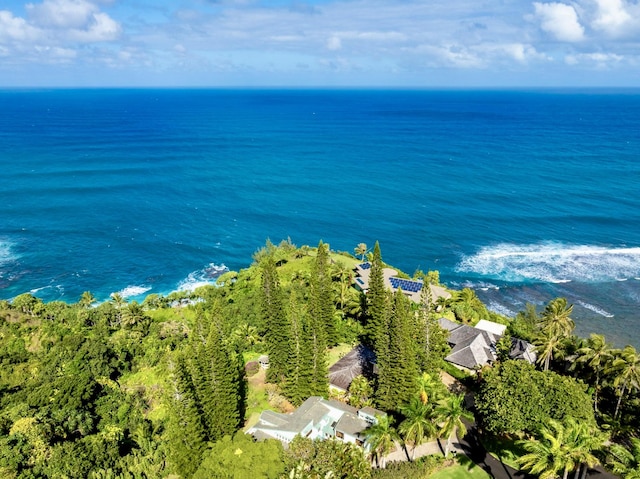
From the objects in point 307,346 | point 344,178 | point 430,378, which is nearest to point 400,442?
point 430,378

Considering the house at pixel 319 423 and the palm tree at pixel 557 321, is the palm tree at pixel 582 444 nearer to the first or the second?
the house at pixel 319 423

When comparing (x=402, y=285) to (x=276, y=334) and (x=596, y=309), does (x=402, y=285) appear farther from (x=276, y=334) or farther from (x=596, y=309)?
(x=596, y=309)

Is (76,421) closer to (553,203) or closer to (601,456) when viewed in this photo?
(601,456)

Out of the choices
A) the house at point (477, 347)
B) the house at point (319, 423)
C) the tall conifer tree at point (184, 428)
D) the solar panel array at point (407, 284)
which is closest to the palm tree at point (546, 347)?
the house at point (477, 347)

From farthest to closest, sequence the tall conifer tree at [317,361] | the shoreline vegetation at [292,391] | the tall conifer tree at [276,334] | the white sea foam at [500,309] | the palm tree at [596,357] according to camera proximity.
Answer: the white sea foam at [500,309] → the tall conifer tree at [276,334] → the tall conifer tree at [317,361] → the palm tree at [596,357] → the shoreline vegetation at [292,391]

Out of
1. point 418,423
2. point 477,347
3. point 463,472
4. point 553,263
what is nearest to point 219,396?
point 418,423

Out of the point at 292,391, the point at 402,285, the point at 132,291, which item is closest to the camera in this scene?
the point at 292,391

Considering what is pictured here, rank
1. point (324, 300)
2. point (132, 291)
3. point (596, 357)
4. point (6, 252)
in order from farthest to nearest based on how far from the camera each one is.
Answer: point (6, 252), point (132, 291), point (324, 300), point (596, 357)
